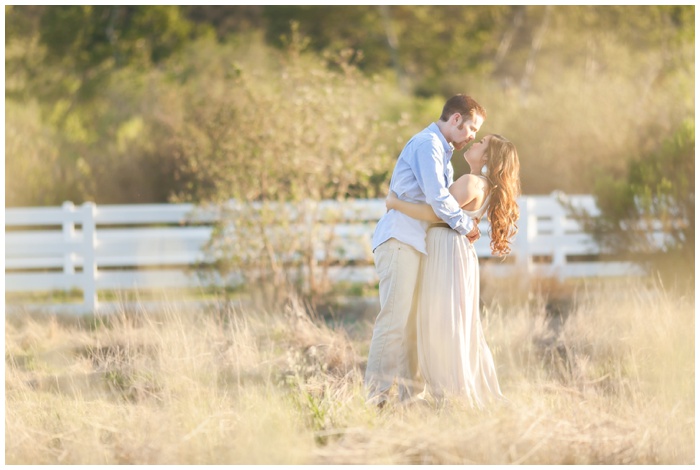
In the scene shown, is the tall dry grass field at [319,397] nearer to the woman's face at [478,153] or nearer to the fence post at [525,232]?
the woman's face at [478,153]

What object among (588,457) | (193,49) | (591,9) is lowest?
(588,457)

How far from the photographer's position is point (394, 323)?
497 centimetres

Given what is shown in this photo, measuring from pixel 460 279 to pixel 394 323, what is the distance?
0.41 m

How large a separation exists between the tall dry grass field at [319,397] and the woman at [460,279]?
21cm

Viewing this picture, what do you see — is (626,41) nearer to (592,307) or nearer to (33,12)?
(33,12)

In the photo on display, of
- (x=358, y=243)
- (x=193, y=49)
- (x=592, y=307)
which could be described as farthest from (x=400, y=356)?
(x=193, y=49)

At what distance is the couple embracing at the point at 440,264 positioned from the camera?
16.0 ft

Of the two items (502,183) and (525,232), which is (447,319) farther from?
(525,232)

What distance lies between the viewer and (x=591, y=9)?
85.8ft

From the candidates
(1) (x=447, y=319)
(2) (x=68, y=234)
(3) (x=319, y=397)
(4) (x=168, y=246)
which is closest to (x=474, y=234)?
(1) (x=447, y=319)

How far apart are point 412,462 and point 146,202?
9.81m

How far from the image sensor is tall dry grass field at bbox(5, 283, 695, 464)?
14.3 ft

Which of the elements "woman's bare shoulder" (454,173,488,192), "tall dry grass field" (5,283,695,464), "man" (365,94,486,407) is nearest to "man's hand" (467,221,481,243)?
"man" (365,94,486,407)

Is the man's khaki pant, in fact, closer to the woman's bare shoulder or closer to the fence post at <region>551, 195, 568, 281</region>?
the woman's bare shoulder
